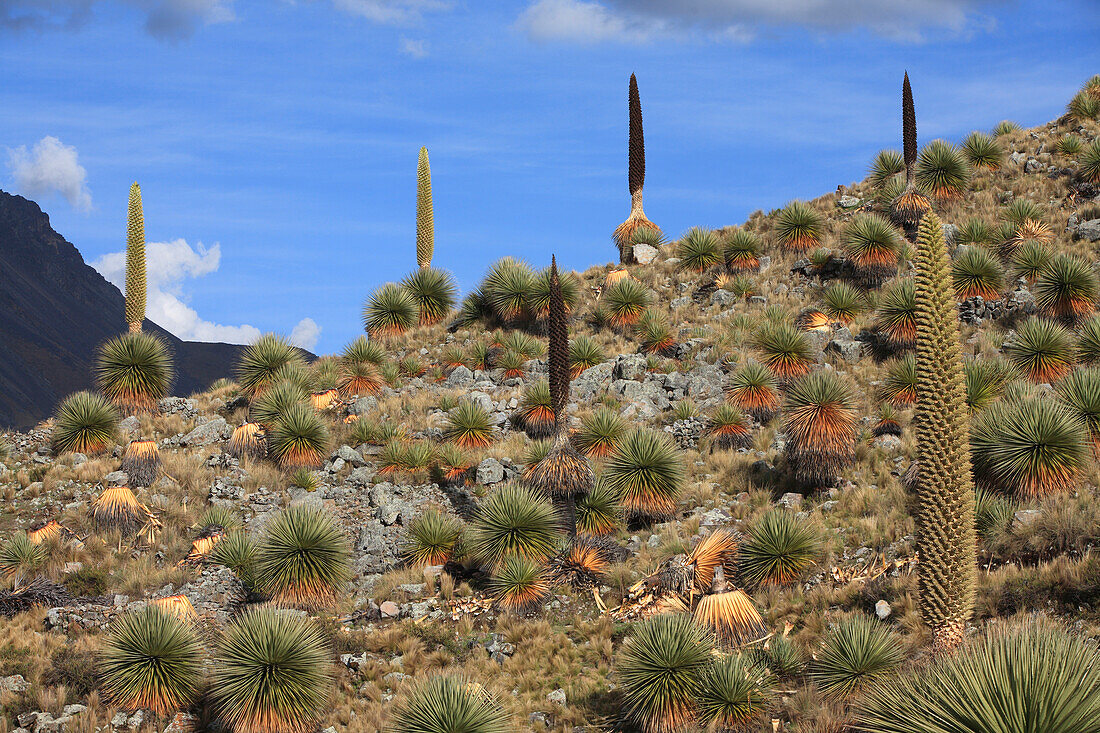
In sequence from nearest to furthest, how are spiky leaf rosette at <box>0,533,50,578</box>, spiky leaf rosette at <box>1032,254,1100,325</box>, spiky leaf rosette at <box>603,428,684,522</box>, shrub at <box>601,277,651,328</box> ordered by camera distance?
1. spiky leaf rosette at <box>603,428,684,522</box>
2. spiky leaf rosette at <box>0,533,50,578</box>
3. spiky leaf rosette at <box>1032,254,1100,325</box>
4. shrub at <box>601,277,651,328</box>

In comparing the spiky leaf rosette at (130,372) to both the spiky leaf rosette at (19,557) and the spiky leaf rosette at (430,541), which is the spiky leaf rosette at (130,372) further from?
the spiky leaf rosette at (430,541)

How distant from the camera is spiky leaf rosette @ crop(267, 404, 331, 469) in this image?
1983 cm

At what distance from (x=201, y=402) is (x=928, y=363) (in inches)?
874

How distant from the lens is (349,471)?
19672mm

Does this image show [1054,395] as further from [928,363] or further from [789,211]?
[789,211]

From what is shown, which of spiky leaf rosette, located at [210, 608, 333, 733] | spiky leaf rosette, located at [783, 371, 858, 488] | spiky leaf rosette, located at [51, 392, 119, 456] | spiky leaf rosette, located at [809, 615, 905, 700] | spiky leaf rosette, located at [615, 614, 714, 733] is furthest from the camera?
spiky leaf rosette, located at [51, 392, 119, 456]

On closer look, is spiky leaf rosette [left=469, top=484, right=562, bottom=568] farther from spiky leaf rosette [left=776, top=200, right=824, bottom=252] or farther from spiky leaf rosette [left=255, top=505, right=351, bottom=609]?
spiky leaf rosette [left=776, top=200, right=824, bottom=252]

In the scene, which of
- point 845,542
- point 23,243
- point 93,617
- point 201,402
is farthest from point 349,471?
point 23,243

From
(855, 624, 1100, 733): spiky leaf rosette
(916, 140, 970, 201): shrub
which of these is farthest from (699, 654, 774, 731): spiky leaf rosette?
(916, 140, 970, 201): shrub

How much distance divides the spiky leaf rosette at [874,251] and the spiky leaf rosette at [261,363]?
1596 cm

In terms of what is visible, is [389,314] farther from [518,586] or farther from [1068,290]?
[1068,290]

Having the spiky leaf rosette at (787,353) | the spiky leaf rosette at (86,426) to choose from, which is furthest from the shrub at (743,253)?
the spiky leaf rosette at (86,426)

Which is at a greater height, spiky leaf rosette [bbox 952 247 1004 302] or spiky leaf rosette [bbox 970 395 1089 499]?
spiky leaf rosette [bbox 952 247 1004 302]

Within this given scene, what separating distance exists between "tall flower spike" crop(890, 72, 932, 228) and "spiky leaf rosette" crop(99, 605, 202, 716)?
2288 cm
